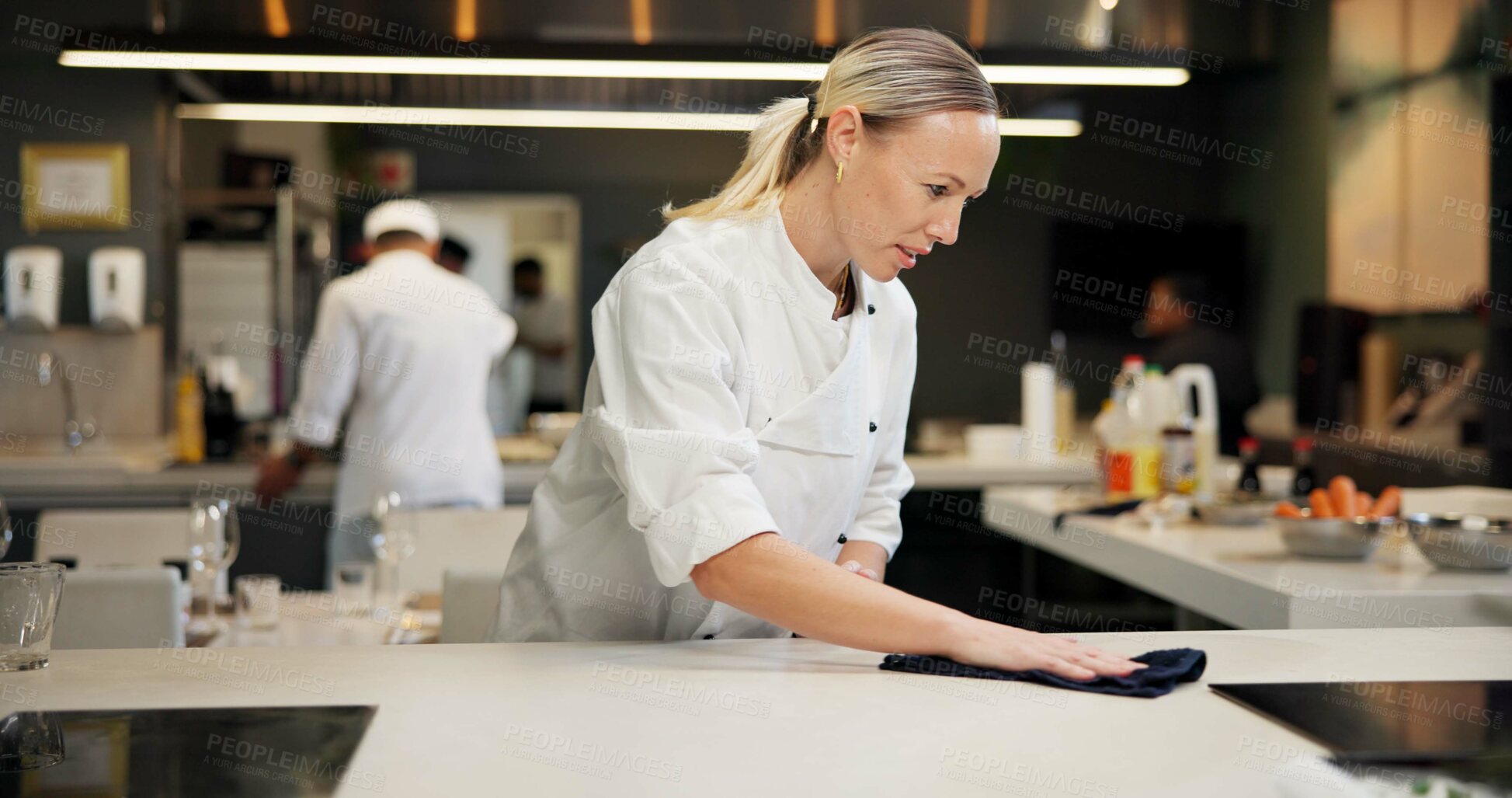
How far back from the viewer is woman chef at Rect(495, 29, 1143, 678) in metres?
1.20

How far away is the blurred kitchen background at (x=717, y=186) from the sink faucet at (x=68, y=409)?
0.03m

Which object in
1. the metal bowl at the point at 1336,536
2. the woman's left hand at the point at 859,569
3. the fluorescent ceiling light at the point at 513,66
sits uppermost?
the fluorescent ceiling light at the point at 513,66

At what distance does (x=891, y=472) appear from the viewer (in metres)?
1.68

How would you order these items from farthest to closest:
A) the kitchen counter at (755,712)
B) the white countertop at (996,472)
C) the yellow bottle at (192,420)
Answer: the yellow bottle at (192,420), the white countertop at (996,472), the kitchen counter at (755,712)

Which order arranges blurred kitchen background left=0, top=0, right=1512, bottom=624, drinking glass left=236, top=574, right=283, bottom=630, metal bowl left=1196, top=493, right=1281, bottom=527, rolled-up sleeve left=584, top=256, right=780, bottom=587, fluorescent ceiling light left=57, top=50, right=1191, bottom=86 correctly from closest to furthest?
rolled-up sleeve left=584, top=256, right=780, bottom=587
drinking glass left=236, top=574, right=283, bottom=630
metal bowl left=1196, top=493, right=1281, bottom=527
fluorescent ceiling light left=57, top=50, right=1191, bottom=86
blurred kitchen background left=0, top=0, right=1512, bottom=624

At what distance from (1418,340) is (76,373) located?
474cm

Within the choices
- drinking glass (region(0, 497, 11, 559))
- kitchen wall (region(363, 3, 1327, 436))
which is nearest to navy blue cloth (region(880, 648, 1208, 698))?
drinking glass (region(0, 497, 11, 559))

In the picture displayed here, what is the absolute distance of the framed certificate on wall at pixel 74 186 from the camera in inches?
167

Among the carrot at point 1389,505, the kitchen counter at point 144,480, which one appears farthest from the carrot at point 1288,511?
the kitchen counter at point 144,480

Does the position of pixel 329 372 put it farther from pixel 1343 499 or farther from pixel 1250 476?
pixel 1343 499

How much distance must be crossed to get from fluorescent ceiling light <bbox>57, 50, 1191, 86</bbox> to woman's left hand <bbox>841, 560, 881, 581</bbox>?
1.86 meters

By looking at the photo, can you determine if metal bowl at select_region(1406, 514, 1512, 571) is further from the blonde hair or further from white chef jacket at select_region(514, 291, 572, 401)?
white chef jacket at select_region(514, 291, 572, 401)

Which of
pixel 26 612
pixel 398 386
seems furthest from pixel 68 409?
pixel 26 612

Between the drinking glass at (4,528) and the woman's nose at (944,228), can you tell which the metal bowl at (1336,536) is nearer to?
the woman's nose at (944,228)
